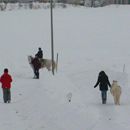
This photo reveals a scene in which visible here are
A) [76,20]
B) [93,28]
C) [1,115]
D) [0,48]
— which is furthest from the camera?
[76,20]

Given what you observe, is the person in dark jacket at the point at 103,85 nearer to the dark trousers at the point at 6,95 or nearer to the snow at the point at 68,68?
the snow at the point at 68,68

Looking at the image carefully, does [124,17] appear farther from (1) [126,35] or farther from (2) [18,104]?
(2) [18,104]

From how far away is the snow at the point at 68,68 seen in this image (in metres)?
16.8

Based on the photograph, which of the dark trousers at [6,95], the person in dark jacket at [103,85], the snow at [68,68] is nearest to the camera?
the snow at [68,68]

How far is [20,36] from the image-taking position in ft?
181

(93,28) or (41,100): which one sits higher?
(41,100)

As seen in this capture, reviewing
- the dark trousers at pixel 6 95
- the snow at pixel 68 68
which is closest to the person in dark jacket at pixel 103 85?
the snow at pixel 68 68

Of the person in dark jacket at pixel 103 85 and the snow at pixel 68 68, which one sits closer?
the snow at pixel 68 68

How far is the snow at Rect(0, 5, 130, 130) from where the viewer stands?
16.8 meters

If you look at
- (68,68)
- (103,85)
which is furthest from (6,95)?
(68,68)

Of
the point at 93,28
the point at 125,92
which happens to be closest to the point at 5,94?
the point at 125,92

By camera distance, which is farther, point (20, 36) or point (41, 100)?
point (20, 36)

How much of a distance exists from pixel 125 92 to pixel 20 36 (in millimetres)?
32444

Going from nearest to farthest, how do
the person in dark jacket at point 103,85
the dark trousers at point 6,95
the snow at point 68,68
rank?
the snow at point 68,68
the dark trousers at point 6,95
the person in dark jacket at point 103,85
